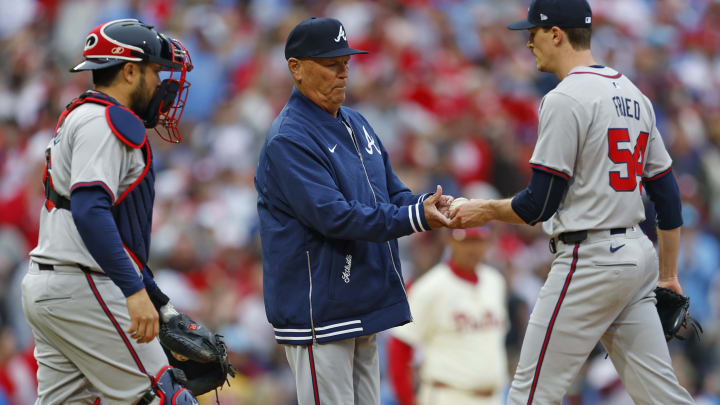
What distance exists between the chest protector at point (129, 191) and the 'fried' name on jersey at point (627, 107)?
2.15 m

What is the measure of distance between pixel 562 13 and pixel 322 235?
155 centimetres

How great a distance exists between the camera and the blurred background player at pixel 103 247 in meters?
4.16

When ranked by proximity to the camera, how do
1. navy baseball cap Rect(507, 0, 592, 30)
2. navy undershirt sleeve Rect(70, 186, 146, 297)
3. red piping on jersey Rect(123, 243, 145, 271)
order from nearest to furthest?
navy undershirt sleeve Rect(70, 186, 146, 297) → red piping on jersey Rect(123, 243, 145, 271) → navy baseball cap Rect(507, 0, 592, 30)

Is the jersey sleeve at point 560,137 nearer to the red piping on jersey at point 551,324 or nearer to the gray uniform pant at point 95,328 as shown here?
the red piping on jersey at point 551,324

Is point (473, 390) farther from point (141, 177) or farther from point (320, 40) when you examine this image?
point (141, 177)

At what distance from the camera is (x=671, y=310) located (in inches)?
197

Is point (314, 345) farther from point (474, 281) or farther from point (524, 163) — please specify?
point (524, 163)

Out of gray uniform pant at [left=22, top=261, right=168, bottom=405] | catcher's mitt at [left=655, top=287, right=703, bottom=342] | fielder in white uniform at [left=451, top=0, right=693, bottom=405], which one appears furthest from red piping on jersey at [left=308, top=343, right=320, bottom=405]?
catcher's mitt at [left=655, top=287, right=703, bottom=342]

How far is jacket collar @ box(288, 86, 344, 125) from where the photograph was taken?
4.85 metres

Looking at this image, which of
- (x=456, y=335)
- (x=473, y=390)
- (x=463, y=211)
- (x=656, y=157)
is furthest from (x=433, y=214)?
(x=473, y=390)

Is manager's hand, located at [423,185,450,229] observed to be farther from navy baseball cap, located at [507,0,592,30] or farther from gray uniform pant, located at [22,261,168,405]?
gray uniform pant, located at [22,261,168,405]

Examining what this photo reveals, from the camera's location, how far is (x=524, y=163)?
1165 cm

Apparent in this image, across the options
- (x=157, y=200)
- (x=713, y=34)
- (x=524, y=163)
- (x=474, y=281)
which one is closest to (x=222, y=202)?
(x=157, y=200)

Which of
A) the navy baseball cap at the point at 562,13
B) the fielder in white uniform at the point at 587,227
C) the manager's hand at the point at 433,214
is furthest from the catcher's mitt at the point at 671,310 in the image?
the navy baseball cap at the point at 562,13
